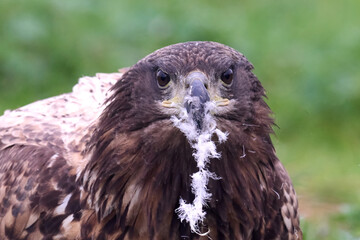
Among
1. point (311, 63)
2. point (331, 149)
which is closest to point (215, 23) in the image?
point (311, 63)

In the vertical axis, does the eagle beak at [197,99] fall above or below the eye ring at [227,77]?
below

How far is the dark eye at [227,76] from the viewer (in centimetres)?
432

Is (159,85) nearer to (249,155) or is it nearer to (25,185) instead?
(249,155)

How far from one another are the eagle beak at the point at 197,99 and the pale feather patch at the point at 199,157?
28 mm

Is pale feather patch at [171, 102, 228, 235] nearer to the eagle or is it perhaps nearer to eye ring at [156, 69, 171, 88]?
the eagle

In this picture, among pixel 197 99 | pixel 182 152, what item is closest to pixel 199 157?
pixel 182 152

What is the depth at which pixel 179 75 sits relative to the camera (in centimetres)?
425

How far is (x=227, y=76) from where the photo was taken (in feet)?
14.2

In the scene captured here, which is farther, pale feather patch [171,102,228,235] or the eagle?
the eagle

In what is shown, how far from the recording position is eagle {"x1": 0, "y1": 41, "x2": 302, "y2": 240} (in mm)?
4227

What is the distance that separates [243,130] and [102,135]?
2.30 feet

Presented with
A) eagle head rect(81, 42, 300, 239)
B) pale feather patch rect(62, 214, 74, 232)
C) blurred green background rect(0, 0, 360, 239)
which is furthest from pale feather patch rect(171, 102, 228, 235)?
blurred green background rect(0, 0, 360, 239)

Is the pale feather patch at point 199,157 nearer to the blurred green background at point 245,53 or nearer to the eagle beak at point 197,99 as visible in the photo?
the eagle beak at point 197,99

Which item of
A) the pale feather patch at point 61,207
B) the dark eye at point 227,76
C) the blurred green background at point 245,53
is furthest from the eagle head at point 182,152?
A: the blurred green background at point 245,53
